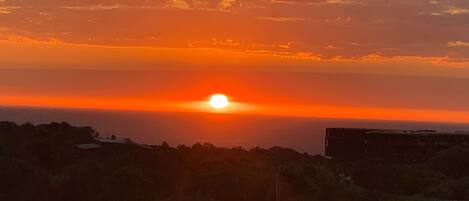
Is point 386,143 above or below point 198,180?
above

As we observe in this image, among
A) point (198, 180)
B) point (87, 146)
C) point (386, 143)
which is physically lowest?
point (198, 180)

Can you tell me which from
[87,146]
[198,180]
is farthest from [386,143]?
[198,180]

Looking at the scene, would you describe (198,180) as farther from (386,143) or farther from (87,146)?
(386,143)

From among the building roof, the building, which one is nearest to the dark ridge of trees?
the building roof

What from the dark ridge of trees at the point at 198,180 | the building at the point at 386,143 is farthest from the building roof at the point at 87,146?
the building at the point at 386,143

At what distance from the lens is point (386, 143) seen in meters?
40.8

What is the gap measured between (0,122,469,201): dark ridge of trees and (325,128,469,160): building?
829cm

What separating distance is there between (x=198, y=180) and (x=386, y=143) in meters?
20.1

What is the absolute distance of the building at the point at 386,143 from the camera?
3975cm

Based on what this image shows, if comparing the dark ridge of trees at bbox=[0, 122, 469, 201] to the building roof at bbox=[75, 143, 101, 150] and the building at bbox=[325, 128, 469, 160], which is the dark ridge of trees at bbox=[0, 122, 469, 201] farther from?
the building at bbox=[325, 128, 469, 160]

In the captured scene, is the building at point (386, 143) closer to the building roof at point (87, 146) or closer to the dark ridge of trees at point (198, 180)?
the dark ridge of trees at point (198, 180)

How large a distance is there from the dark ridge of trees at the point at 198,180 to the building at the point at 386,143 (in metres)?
8.29

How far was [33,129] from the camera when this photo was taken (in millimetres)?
39469

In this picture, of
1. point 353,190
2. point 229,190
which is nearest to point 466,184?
point 353,190
